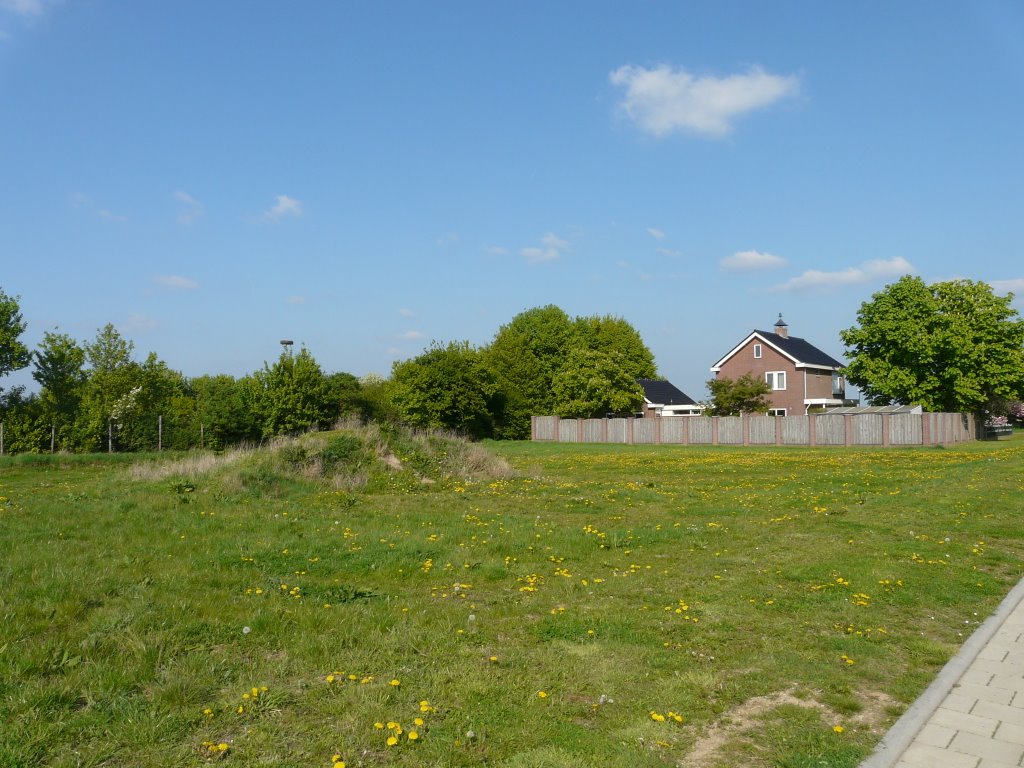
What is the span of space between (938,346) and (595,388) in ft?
80.2

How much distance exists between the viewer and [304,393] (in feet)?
132

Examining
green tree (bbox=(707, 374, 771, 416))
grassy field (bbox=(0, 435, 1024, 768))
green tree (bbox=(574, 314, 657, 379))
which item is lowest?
grassy field (bbox=(0, 435, 1024, 768))

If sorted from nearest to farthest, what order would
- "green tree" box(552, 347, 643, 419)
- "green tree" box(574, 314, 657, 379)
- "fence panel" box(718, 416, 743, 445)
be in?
"fence panel" box(718, 416, 743, 445) → "green tree" box(552, 347, 643, 419) → "green tree" box(574, 314, 657, 379)

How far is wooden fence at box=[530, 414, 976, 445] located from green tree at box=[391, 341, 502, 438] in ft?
26.3

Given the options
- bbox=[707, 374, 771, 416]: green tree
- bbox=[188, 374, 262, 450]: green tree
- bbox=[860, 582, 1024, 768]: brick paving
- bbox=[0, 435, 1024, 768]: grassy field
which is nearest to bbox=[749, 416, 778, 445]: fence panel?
bbox=[707, 374, 771, 416]: green tree

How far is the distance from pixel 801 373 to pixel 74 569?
60.4 metres

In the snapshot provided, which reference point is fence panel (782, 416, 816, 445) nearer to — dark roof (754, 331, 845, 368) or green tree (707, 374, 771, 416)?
green tree (707, 374, 771, 416)

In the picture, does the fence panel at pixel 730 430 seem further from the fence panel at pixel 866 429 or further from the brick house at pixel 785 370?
the brick house at pixel 785 370

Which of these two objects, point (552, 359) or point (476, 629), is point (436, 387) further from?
point (476, 629)

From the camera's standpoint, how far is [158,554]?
31.4 ft

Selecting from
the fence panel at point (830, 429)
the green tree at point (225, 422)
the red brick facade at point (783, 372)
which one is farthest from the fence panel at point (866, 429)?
the green tree at point (225, 422)

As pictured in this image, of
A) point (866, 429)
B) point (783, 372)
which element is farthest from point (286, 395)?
point (783, 372)

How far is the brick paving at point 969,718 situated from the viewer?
430cm

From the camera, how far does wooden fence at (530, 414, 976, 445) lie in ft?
136
